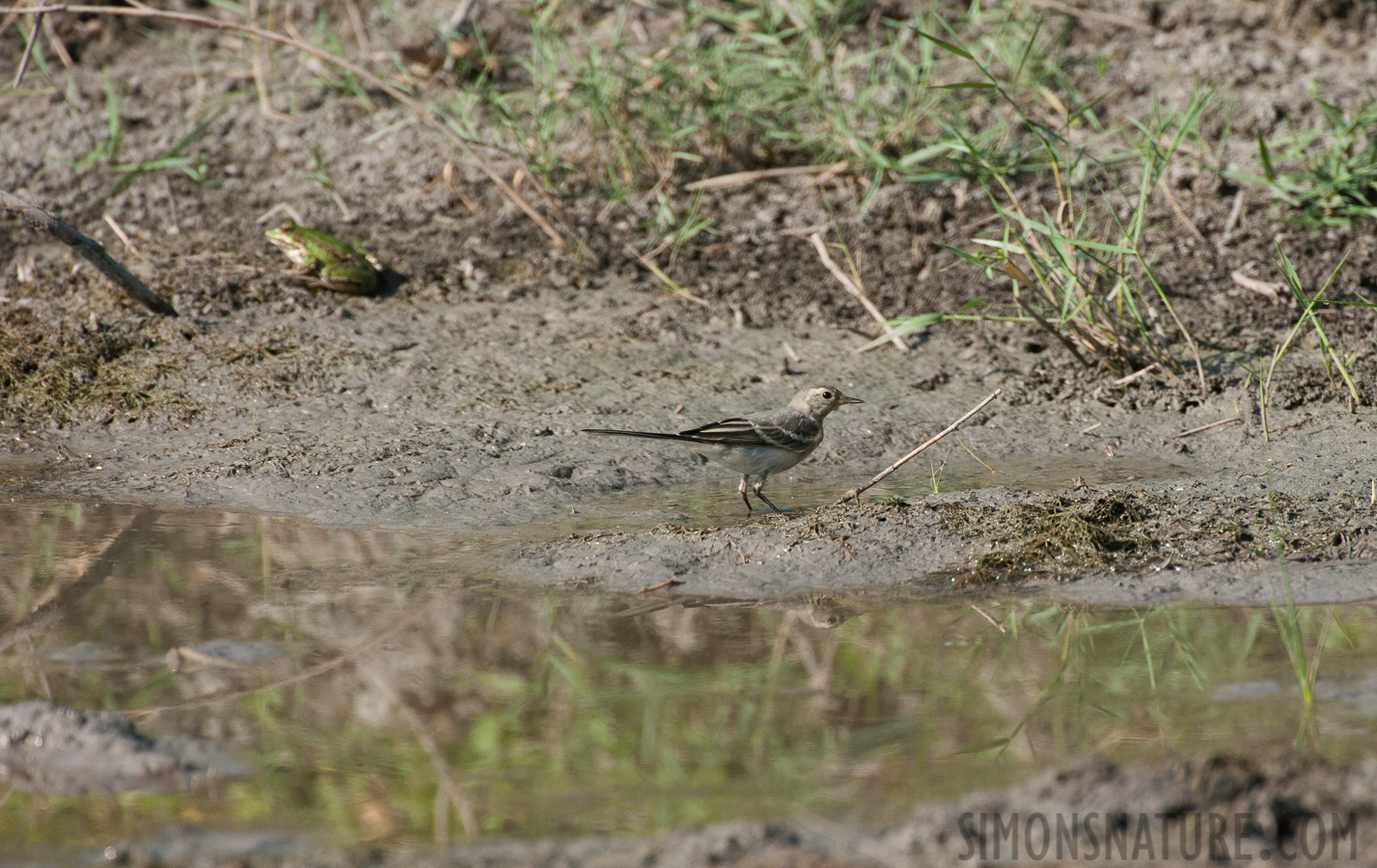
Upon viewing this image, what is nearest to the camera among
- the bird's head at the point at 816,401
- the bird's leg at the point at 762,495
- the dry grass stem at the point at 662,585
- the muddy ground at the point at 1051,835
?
the muddy ground at the point at 1051,835

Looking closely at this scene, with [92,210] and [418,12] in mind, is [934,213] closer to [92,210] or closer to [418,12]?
[418,12]

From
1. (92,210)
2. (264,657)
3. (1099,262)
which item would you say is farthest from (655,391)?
(92,210)

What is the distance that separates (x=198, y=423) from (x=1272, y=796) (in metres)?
5.15

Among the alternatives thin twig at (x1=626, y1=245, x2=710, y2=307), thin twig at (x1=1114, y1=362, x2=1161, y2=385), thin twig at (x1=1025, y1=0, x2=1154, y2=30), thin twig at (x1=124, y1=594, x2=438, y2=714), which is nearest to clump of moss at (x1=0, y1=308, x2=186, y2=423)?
thin twig at (x1=626, y1=245, x2=710, y2=307)

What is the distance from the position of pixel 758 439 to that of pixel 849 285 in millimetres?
1858

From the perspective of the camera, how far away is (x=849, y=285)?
23.5 feet

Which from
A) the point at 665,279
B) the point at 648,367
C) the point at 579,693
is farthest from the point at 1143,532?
the point at 665,279

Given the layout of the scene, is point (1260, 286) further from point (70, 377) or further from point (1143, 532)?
point (70, 377)

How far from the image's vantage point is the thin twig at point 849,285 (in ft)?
22.5

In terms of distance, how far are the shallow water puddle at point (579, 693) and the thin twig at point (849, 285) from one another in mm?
2751

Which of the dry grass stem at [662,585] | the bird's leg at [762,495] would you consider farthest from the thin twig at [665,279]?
the dry grass stem at [662,585]

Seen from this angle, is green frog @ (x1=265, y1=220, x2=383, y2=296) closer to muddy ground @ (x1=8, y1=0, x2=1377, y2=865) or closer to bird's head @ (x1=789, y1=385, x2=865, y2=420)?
muddy ground @ (x1=8, y1=0, x2=1377, y2=865)

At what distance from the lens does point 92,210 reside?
25.9ft

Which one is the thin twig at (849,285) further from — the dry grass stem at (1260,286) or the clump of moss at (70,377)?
the clump of moss at (70,377)
